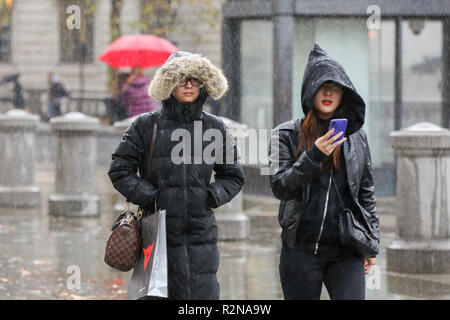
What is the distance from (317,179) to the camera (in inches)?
189

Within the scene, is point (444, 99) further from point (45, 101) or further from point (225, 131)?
point (45, 101)

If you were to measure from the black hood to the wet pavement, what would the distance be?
3076 millimetres

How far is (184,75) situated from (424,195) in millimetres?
4428

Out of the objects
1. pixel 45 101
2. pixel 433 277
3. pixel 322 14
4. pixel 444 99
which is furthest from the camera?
pixel 45 101

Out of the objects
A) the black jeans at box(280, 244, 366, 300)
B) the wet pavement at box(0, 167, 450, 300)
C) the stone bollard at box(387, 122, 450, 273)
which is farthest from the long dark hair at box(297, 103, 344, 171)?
the stone bollard at box(387, 122, 450, 273)

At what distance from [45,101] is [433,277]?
23.5m

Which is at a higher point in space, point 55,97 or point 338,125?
point 55,97

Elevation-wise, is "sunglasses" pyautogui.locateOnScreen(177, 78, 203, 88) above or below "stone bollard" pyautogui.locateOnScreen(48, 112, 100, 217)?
above

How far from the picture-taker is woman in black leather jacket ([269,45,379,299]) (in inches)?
188

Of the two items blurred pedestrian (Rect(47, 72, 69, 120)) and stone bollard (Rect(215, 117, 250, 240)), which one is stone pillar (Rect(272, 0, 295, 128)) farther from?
blurred pedestrian (Rect(47, 72, 69, 120))

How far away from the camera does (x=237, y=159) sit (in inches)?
209

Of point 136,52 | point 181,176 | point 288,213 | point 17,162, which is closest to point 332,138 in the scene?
point 288,213

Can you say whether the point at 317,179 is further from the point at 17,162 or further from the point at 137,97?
the point at 17,162
